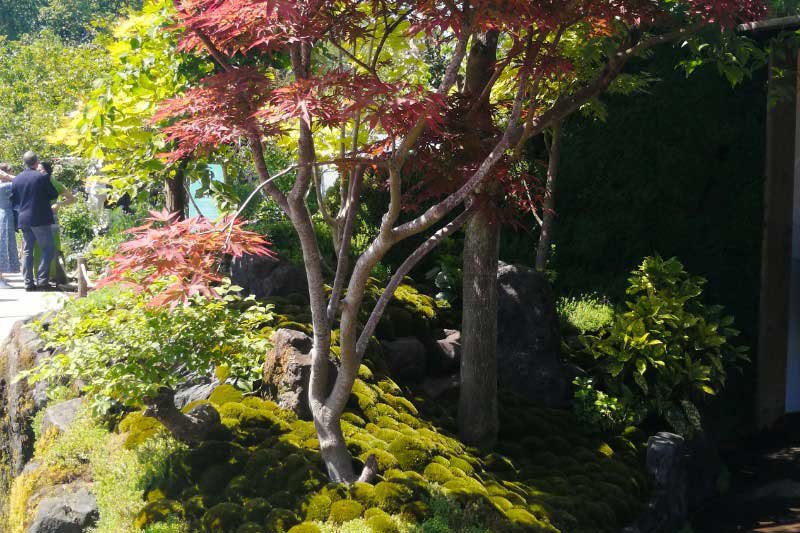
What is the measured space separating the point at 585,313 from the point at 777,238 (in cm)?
217

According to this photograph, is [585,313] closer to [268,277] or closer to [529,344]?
[529,344]

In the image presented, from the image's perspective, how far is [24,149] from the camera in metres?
18.5

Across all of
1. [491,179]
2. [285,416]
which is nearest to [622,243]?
[491,179]

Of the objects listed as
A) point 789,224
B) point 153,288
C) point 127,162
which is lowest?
point 153,288

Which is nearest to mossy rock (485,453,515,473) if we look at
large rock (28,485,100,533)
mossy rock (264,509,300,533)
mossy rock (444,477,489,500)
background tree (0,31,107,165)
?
mossy rock (444,477,489,500)

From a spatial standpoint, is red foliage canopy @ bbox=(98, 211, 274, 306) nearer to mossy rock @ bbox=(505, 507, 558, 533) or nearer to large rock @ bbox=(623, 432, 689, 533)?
mossy rock @ bbox=(505, 507, 558, 533)

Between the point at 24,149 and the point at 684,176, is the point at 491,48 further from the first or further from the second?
the point at 24,149

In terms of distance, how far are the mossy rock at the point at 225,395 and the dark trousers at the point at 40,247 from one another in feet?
20.3

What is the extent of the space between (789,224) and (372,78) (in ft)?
19.7

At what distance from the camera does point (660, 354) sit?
726cm

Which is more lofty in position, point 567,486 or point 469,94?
point 469,94

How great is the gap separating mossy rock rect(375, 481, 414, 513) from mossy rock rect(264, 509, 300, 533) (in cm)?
53

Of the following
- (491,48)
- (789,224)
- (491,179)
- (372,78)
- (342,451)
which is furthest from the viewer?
(789,224)

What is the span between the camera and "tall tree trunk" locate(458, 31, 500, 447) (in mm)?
6094
